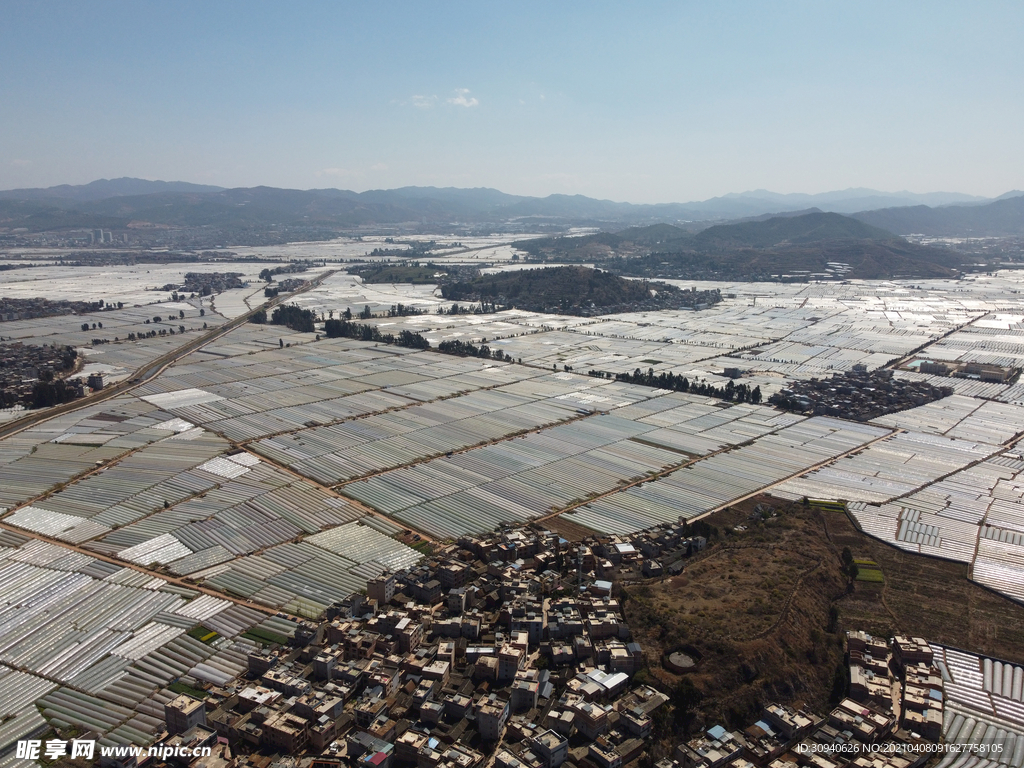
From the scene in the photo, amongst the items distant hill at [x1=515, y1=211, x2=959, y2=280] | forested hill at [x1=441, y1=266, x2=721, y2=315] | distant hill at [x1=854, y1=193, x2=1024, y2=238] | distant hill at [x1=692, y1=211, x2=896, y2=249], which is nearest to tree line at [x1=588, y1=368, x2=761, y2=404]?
forested hill at [x1=441, y1=266, x2=721, y2=315]

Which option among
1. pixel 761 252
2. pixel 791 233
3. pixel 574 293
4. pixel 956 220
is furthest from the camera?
pixel 956 220

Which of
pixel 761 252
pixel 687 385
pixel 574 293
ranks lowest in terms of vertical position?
pixel 687 385

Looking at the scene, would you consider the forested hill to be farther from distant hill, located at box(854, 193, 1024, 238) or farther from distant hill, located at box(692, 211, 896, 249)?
distant hill, located at box(854, 193, 1024, 238)

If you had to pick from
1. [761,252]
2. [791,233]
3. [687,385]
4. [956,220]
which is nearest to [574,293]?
[687,385]

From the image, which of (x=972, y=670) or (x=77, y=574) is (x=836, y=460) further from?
(x=77, y=574)

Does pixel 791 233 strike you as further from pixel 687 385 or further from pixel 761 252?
pixel 687 385

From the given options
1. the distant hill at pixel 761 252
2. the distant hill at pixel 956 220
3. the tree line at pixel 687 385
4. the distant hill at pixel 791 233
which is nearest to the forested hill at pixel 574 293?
the distant hill at pixel 761 252

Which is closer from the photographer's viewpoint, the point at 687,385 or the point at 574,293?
the point at 687,385
